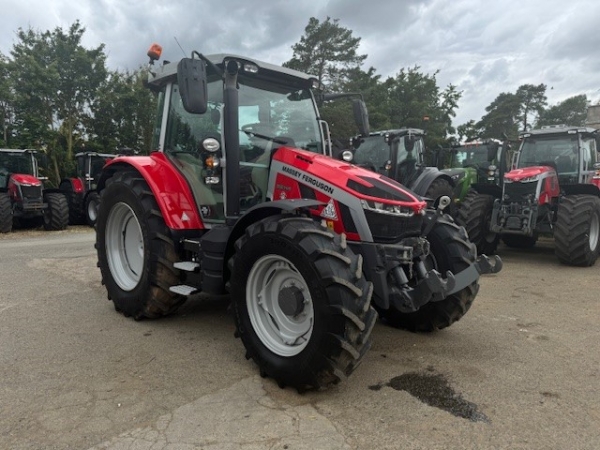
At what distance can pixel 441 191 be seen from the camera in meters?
9.17

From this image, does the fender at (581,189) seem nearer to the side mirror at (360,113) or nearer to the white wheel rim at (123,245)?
the side mirror at (360,113)

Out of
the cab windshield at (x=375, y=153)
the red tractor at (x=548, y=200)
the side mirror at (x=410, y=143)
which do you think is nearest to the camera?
the red tractor at (x=548, y=200)

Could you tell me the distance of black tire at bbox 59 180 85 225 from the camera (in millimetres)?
14438

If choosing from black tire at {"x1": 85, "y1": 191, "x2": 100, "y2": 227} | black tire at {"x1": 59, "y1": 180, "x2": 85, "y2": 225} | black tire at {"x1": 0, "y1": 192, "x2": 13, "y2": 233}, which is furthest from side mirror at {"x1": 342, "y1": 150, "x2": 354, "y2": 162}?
black tire at {"x1": 59, "y1": 180, "x2": 85, "y2": 225}

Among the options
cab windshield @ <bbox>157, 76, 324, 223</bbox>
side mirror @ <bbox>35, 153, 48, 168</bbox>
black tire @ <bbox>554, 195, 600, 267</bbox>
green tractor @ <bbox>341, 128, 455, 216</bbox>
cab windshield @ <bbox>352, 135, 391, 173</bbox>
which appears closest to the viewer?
cab windshield @ <bbox>157, 76, 324, 223</bbox>

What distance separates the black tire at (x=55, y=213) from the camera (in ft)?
42.0

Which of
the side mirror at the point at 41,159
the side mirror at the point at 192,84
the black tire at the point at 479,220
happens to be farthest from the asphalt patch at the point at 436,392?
the side mirror at the point at 41,159

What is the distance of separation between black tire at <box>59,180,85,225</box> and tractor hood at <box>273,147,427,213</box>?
516 inches

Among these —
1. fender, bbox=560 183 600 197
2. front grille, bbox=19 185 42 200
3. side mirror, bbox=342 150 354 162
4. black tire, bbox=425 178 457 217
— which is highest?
side mirror, bbox=342 150 354 162

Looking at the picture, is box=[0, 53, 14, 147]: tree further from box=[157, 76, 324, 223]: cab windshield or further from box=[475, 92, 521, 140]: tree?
box=[475, 92, 521, 140]: tree

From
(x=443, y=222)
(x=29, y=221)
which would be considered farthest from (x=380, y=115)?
(x=443, y=222)

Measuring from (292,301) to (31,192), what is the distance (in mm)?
12248

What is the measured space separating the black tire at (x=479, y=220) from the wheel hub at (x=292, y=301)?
5555 millimetres

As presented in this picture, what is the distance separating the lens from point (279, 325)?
10.1 feet
